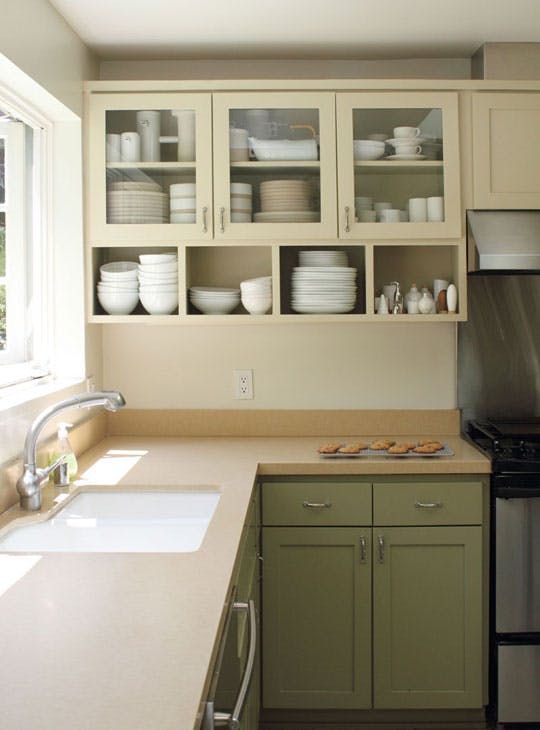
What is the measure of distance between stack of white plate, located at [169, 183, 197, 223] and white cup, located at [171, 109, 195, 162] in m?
0.10

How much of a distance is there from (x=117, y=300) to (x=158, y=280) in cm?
17

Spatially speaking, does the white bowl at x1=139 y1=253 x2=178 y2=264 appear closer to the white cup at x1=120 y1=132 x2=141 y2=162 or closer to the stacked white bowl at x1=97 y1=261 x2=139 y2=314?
the stacked white bowl at x1=97 y1=261 x2=139 y2=314

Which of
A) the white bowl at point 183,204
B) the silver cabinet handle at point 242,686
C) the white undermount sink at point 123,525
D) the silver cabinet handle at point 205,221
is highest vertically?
the white bowl at point 183,204

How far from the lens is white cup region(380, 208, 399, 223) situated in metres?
3.32

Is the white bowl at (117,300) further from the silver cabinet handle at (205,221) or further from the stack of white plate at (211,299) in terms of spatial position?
the silver cabinet handle at (205,221)

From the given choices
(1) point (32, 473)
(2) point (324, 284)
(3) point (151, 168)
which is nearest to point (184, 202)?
(3) point (151, 168)

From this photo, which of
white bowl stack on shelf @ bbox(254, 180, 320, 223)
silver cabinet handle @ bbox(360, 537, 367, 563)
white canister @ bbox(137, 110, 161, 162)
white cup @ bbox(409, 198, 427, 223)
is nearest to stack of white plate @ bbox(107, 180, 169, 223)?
white canister @ bbox(137, 110, 161, 162)

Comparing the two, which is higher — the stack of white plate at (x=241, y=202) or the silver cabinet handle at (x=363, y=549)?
the stack of white plate at (x=241, y=202)

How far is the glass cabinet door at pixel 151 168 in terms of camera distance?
330cm

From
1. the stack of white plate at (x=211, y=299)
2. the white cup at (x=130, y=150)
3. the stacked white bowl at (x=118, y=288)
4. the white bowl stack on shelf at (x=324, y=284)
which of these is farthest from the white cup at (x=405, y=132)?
the stacked white bowl at (x=118, y=288)

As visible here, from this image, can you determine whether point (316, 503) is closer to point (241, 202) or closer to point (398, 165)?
point (241, 202)

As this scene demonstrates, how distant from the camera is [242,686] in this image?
1755 mm

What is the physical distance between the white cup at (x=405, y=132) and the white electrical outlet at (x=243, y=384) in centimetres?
108

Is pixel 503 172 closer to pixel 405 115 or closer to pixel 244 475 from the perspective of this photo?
pixel 405 115
